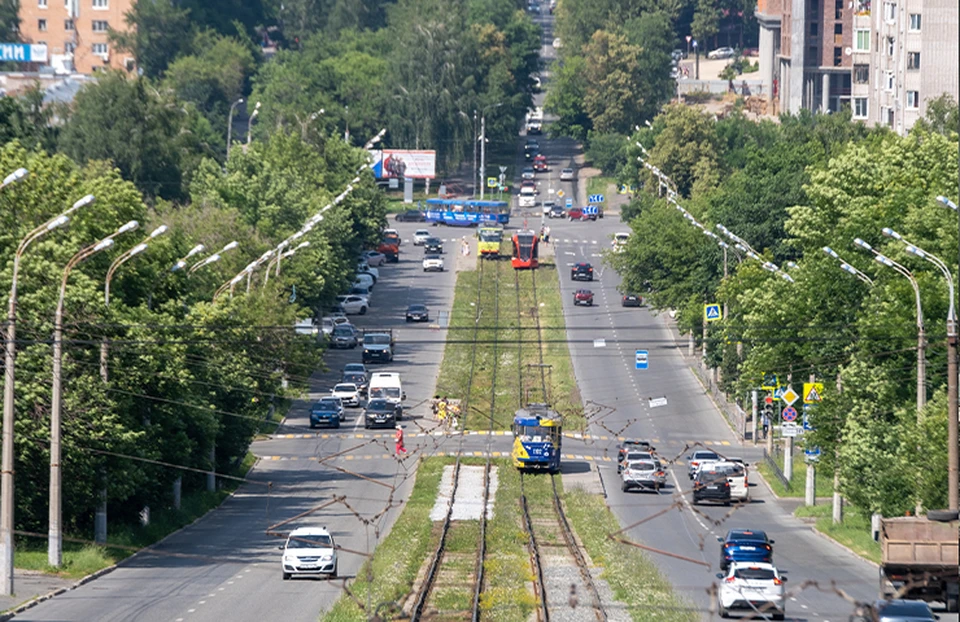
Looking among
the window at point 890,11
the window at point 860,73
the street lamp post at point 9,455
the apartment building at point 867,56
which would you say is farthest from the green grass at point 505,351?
the window at point 860,73

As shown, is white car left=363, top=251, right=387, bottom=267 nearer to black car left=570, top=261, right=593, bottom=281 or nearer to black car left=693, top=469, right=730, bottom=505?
black car left=570, top=261, right=593, bottom=281

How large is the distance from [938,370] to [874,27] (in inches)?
3479

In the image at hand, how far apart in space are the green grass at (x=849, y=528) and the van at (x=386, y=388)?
26.4 m

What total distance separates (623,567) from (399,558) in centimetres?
677

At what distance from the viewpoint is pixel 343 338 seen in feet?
343

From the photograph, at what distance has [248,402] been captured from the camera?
220 ft

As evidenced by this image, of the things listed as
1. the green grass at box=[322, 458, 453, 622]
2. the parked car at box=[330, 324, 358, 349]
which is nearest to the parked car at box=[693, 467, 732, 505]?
the green grass at box=[322, 458, 453, 622]

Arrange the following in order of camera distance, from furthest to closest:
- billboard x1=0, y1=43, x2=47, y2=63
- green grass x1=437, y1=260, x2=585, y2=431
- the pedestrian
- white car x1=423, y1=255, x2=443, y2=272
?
billboard x1=0, y1=43, x2=47, y2=63, white car x1=423, y1=255, x2=443, y2=272, green grass x1=437, y1=260, x2=585, y2=431, the pedestrian

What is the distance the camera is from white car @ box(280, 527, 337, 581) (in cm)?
4944

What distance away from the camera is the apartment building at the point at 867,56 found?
124 metres

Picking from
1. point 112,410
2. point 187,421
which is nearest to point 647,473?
point 187,421

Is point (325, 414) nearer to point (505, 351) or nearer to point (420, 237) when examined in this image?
point (505, 351)

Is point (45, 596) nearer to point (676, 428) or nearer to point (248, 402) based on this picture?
point (248, 402)

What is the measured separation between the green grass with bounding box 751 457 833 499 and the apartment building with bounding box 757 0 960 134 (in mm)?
41881
